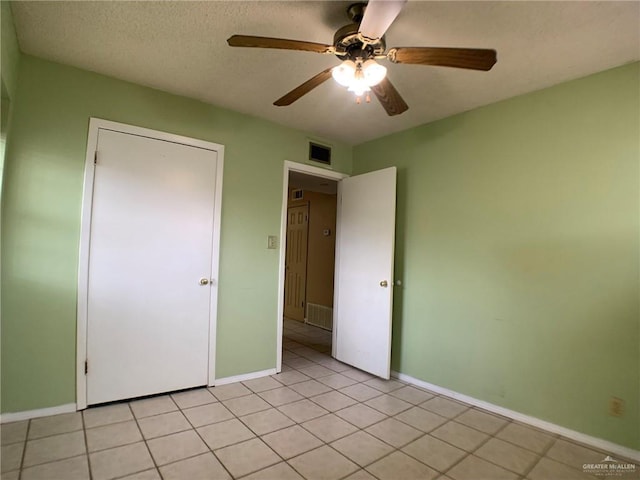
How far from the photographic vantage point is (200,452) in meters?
1.89

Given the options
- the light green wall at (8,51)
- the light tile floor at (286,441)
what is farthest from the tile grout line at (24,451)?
the light green wall at (8,51)

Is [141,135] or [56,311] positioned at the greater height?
[141,135]

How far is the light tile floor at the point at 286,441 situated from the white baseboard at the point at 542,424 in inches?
2.4

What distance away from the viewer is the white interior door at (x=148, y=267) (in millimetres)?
2367

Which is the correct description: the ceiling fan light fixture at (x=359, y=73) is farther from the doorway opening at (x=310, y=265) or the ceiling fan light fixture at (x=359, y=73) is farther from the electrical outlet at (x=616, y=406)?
the doorway opening at (x=310, y=265)

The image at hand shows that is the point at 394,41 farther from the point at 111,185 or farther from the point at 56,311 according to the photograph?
the point at 56,311

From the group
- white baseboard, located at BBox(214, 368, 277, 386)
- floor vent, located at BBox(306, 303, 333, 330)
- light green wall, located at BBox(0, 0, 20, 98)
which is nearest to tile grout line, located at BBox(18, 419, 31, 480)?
white baseboard, located at BBox(214, 368, 277, 386)

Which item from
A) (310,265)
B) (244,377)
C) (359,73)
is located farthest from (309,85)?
(310,265)

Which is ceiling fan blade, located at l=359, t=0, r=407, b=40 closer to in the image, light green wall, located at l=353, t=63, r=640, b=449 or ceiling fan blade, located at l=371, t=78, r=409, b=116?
ceiling fan blade, located at l=371, t=78, r=409, b=116

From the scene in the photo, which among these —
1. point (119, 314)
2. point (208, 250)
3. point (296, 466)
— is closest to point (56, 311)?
point (119, 314)

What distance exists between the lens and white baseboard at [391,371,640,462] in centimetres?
198

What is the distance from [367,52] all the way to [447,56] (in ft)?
1.30

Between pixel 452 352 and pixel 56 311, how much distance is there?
2.99 metres

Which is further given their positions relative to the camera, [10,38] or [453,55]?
[10,38]
